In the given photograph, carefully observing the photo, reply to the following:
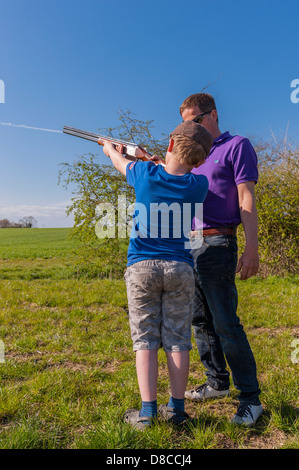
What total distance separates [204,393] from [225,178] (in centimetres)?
185

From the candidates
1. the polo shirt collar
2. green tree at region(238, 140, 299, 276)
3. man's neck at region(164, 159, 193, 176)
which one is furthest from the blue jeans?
green tree at region(238, 140, 299, 276)

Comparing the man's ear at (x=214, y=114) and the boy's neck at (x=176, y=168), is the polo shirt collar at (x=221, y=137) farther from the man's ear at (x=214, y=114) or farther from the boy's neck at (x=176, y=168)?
the boy's neck at (x=176, y=168)

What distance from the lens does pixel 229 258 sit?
2770 mm

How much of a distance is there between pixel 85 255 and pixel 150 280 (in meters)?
7.75

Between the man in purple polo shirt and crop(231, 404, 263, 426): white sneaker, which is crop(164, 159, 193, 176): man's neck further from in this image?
A: crop(231, 404, 263, 426): white sneaker

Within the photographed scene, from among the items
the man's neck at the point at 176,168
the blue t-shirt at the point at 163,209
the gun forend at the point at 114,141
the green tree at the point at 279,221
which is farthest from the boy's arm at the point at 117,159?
the green tree at the point at 279,221

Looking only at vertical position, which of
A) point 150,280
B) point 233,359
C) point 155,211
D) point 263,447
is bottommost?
point 263,447

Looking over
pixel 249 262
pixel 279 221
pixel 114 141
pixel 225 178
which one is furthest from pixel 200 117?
pixel 279 221

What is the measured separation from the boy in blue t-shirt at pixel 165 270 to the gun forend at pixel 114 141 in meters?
0.93

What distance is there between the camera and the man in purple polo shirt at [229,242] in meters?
2.66

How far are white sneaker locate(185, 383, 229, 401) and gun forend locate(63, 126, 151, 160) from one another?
2.19 meters

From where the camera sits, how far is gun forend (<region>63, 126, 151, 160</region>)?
3448mm

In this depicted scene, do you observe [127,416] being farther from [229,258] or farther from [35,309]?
[35,309]
